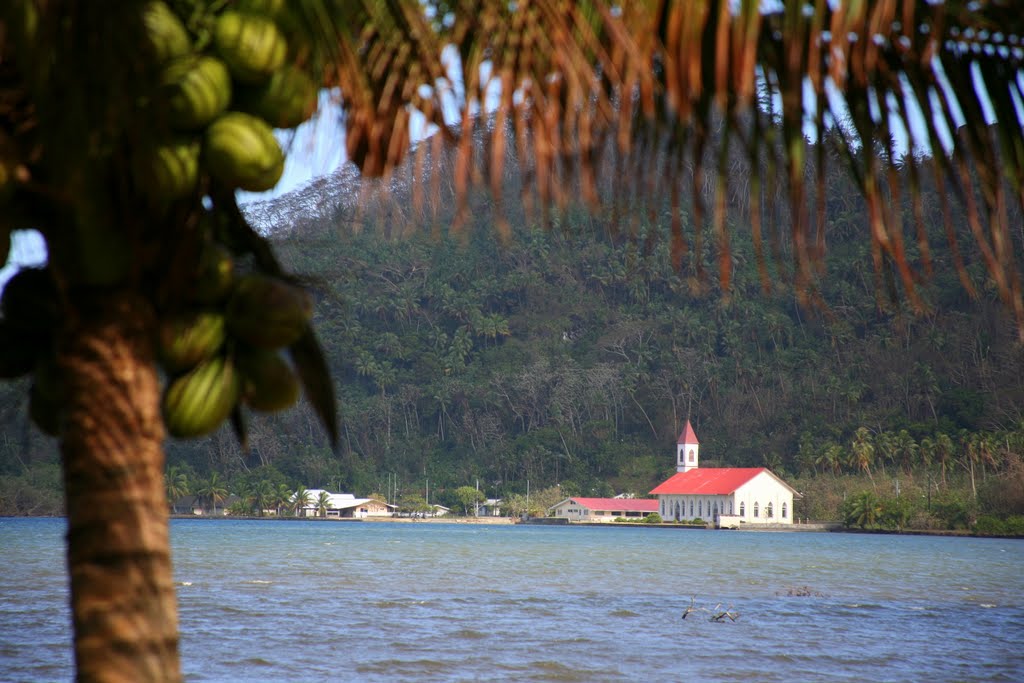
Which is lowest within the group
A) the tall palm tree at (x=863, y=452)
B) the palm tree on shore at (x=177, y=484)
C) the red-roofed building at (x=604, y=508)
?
the red-roofed building at (x=604, y=508)

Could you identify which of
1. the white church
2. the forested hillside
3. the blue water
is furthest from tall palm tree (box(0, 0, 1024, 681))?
the forested hillside

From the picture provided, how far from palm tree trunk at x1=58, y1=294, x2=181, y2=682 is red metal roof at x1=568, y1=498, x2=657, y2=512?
143578mm

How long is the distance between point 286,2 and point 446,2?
0.96ft

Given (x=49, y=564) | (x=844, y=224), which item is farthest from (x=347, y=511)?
(x=49, y=564)

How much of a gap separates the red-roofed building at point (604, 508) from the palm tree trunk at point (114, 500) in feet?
469

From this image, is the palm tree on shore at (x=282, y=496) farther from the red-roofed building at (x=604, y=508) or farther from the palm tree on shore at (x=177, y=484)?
the red-roofed building at (x=604, y=508)

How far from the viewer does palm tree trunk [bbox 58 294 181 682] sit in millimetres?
1653

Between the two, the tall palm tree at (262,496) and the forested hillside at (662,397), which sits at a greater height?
the forested hillside at (662,397)

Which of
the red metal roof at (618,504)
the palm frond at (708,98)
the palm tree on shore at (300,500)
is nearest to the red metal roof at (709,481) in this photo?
the red metal roof at (618,504)

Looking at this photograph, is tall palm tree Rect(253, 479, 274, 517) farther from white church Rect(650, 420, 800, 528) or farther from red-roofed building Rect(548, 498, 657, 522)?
white church Rect(650, 420, 800, 528)

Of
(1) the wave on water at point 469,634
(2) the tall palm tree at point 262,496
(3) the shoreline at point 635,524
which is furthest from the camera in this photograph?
(2) the tall palm tree at point 262,496

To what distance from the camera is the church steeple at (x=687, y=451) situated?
147 metres

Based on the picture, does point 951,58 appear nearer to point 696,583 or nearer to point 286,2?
point 286,2

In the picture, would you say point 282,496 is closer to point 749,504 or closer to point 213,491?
point 213,491
